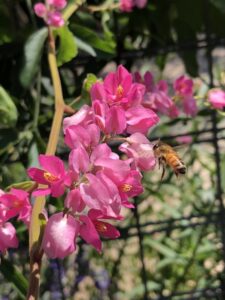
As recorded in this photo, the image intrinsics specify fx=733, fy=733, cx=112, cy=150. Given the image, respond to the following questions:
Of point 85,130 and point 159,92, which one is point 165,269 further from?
point 85,130

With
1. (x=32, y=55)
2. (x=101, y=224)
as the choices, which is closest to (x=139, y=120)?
(x=101, y=224)

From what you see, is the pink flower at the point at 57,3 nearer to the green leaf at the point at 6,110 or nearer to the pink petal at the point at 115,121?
the green leaf at the point at 6,110

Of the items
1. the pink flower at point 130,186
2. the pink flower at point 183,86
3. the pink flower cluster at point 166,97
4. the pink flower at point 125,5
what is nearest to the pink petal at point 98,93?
the pink flower at point 130,186

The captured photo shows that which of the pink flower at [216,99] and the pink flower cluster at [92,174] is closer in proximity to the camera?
the pink flower cluster at [92,174]

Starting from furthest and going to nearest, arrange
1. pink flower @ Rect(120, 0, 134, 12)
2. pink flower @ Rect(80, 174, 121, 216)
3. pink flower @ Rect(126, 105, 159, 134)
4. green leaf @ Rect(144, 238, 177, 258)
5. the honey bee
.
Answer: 1. green leaf @ Rect(144, 238, 177, 258)
2. pink flower @ Rect(120, 0, 134, 12)
3. the honey bee
4. pink flower @ Rect(126, 105, 159, 134)
5. pink flower @ Rect(80, 174, 121, 216)

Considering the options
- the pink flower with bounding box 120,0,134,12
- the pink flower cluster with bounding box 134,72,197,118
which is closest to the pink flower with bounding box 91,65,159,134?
the pink flower cluster with bounding box 134,72,197,118

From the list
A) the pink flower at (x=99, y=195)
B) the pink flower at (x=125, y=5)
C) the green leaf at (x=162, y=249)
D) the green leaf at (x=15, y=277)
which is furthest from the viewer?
the green leaf at (x=162, y=249)

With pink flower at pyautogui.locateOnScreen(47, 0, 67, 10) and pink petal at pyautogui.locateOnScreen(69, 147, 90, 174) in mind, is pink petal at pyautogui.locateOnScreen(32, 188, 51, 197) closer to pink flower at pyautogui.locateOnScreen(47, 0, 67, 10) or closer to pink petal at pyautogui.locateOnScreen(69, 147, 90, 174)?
pink petal at pyautogui.locateOnScreen(69, 147, 90, 174)

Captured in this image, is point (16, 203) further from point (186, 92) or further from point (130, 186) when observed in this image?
point (186, 92)
